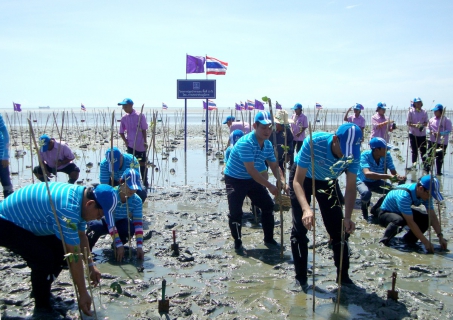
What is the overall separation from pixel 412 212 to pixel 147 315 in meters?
3.94

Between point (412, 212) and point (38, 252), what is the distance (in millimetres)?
4762

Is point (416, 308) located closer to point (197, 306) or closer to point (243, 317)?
point (243, 317)

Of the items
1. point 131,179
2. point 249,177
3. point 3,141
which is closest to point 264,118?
point 249,177

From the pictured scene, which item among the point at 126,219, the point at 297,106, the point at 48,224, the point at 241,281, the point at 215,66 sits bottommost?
the point at 241,281

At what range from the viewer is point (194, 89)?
15461 millimetres

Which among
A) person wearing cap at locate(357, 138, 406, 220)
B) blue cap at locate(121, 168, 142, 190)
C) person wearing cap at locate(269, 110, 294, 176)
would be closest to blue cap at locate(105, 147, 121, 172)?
blue cap at locate(121, 168, 142, 190)

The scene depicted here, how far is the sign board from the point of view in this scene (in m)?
15.4

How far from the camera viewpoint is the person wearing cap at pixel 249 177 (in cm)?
554

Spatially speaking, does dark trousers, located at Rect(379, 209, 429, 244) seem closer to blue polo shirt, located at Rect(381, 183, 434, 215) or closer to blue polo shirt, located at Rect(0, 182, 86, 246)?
blue polo shirt, located at Rect(381, 183, 434, 215)

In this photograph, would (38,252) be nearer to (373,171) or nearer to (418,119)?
(373,171)

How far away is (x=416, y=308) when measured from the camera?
421cm

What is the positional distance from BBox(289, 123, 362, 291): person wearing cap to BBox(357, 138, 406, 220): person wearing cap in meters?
2.77

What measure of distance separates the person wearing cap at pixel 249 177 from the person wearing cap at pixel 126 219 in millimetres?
1228

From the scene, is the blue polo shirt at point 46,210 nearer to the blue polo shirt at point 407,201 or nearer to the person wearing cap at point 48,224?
the person wearing cap at point 48,224
